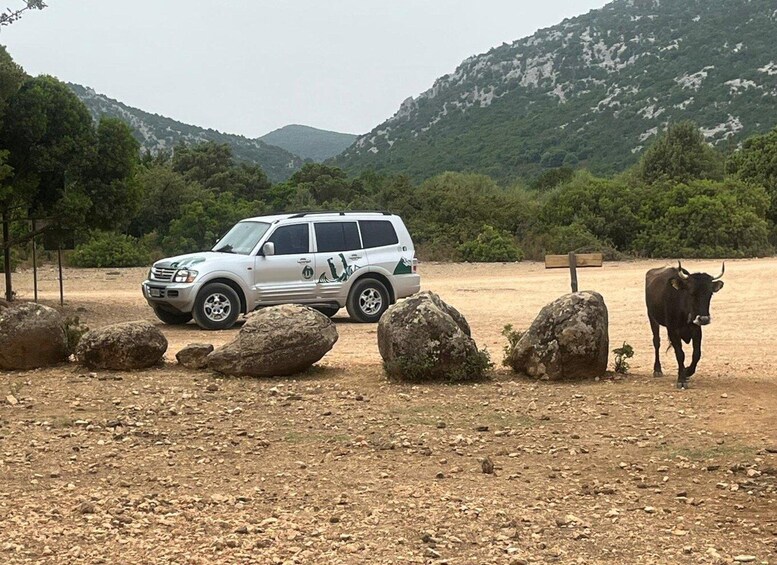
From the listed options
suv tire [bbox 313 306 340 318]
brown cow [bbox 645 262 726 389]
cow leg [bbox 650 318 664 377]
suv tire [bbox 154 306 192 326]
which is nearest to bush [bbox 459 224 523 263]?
suv tire [bbox 313 306 340 318]

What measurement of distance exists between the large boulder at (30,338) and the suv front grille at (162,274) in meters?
5.25

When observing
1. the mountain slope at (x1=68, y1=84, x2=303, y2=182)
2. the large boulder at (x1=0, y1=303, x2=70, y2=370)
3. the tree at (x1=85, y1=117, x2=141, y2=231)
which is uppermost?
the mountain slope at (x1=68, y1=84, x2=303, y2=182)

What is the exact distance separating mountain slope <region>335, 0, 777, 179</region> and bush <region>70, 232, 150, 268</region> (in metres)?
43.2

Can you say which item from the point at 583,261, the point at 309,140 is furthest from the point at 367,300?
the point at 309,140

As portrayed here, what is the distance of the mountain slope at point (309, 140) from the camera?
15475 cm

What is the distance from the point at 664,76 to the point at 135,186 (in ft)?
244

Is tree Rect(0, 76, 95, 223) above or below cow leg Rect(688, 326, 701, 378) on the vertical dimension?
above

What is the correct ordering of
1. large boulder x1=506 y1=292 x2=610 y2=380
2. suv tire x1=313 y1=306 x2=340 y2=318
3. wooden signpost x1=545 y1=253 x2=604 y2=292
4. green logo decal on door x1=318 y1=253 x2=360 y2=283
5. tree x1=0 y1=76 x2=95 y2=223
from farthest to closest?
tree x1=0 y1=76 x2=95 y2=223 < suv tire x1=313 y1=306 x2=340 y2=318 < green logo decal on door x1=318 y1=253 x2=360 y2=283 < wooden signpost x1=545 y1=253 x2=604 y2=292 < large boulder x1=506 y1=292 x2=610 y2=380

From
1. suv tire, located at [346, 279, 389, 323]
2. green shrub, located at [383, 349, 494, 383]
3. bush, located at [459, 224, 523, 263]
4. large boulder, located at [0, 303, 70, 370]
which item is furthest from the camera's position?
bush, located at [459, 224, 523, 263]

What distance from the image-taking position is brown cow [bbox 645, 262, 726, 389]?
9.92m

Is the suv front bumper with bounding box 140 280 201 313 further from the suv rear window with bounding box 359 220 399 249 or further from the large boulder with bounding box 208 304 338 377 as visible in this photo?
the large boulder with bounding box 208 304 338 377

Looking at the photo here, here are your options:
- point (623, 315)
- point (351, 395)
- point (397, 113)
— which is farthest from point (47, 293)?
point (397, 113)

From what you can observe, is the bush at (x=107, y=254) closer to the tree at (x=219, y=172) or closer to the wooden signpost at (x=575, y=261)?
the tree at (x=219, y=172)

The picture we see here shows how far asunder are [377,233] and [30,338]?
8443 millimetres
